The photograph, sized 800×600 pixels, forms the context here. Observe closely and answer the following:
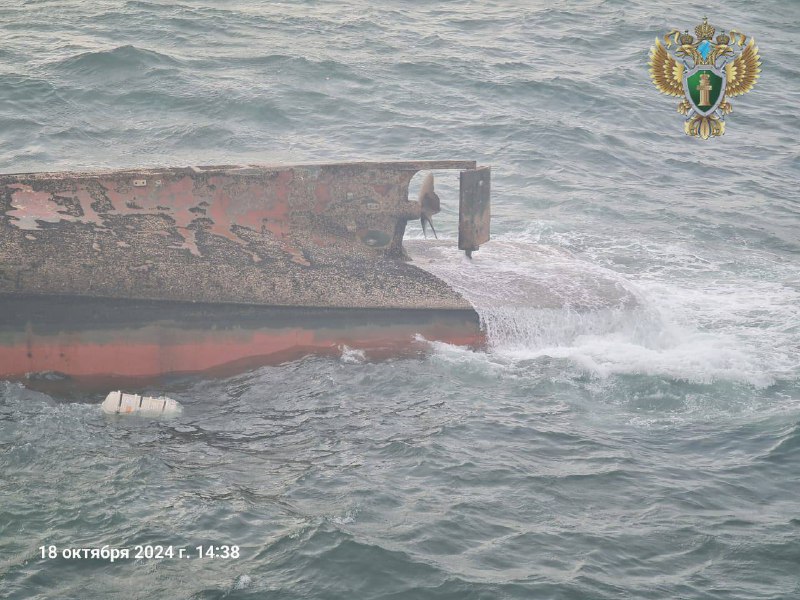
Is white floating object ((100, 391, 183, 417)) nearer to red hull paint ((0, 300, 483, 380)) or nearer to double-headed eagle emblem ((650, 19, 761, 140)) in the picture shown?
red hull paint ((0, 300, 483, 380))

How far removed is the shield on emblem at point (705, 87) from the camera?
13.5m

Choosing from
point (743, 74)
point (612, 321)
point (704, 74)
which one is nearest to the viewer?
point (612, 321)

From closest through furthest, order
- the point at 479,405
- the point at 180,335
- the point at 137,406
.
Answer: the point at 137,406
the point at 479,405
the point at 180,335

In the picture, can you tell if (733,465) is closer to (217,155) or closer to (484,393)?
(484,393)

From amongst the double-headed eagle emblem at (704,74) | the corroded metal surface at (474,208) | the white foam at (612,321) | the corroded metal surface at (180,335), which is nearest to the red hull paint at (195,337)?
the corroded metal surface at (180,335)

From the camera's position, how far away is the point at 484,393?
9.18m

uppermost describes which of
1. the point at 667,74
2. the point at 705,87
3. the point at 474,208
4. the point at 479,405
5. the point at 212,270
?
the point at 667,74

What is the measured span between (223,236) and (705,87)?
8.04 metres

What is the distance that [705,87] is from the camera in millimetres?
14078

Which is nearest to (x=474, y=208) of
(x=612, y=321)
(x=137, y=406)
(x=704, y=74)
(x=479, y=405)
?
(x=612, y=321)

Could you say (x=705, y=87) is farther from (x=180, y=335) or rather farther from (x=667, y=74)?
(x=180, y=335)

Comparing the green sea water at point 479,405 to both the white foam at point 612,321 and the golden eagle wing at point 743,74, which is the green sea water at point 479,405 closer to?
the white foam at point 612,321

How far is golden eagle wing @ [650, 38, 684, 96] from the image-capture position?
43.4 ft

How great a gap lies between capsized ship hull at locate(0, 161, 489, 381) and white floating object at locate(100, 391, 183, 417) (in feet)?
2.24
